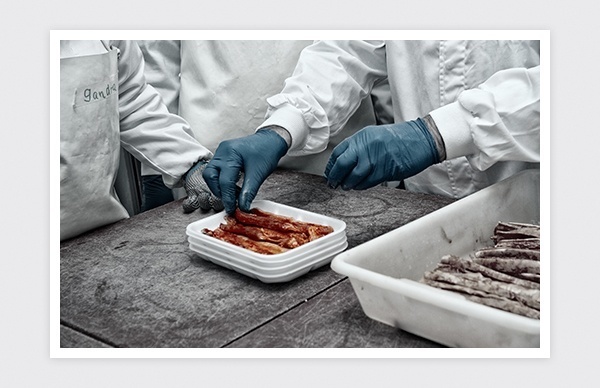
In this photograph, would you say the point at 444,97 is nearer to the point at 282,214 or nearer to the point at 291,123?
the point at 291,123

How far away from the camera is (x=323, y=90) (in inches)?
91.5

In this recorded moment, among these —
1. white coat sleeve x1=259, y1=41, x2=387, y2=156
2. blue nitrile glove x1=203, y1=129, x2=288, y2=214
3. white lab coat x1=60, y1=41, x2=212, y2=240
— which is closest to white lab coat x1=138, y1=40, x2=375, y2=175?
white coat sleeve x1=259, y1=41, x2=387, y2=156

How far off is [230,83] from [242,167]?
0.67 meters

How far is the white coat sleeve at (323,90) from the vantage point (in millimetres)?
2230

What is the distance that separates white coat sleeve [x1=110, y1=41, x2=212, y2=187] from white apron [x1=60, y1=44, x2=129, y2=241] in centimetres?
24

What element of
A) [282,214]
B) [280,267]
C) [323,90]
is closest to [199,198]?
[282,214]

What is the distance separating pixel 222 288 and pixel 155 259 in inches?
10.7

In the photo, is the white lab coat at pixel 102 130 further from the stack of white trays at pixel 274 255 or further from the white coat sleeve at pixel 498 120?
the white coat sleeve at pixel 498 120

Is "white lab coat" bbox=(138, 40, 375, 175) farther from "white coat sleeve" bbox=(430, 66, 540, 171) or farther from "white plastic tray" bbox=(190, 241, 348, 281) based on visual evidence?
"white plastic tray" bbox=(190, 241, 348, 281)

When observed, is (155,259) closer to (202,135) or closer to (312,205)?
(312,205)

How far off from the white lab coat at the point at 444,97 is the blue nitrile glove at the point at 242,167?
129 millimetres

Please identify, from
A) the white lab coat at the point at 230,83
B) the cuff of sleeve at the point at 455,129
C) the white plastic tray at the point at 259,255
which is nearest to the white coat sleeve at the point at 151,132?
the white lab coat at the point at 230,83

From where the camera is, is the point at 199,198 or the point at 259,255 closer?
the point at 259,255
